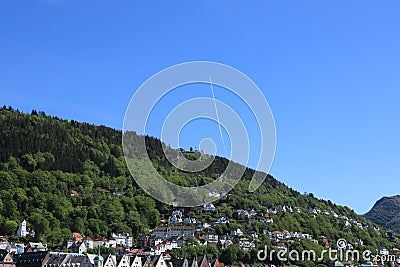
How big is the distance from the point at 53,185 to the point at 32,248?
4430 centimetres

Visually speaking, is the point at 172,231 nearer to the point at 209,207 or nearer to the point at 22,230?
the point at 209,207

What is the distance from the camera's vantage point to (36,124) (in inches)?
6526

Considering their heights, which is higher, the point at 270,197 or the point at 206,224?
the point at 270,197

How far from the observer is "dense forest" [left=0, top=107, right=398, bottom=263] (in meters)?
119

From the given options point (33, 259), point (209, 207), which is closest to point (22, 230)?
point (33, 259)

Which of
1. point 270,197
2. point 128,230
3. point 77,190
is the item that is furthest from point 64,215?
point 270,197

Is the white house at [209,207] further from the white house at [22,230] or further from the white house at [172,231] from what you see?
the white house at [22,230]

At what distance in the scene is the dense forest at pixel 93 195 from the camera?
119m

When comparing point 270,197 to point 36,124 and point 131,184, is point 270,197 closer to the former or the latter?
point 131,184

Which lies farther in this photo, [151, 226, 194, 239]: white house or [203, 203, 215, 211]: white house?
[203, 203, 215, 211]: white house

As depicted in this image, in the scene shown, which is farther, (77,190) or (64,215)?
(77,190)

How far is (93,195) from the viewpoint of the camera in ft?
462

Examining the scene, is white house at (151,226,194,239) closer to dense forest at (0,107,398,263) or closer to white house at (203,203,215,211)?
dense forest at (0,107,398,263)

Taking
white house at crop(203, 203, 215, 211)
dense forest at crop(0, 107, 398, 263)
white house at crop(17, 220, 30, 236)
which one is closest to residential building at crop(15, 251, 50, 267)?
dense forest at crop(0, 107, 398, 263)
